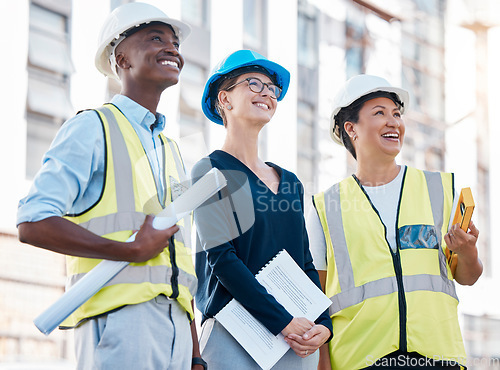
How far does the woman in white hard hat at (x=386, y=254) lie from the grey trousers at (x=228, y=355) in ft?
1.41

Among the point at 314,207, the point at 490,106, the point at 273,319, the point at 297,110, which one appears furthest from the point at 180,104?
the point at 490,106

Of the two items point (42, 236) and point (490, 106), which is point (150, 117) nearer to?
point (42, 236)

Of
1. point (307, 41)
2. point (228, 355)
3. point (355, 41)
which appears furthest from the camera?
point (355, 41)

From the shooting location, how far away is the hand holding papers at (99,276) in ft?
6.82

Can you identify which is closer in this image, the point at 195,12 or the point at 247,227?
the point at 247,227

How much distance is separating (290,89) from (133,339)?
49.0 ft

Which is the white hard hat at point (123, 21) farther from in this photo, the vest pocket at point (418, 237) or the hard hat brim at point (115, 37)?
the vest pocket at point (418, 237)

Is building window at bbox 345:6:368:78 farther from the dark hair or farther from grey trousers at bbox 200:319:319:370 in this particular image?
grey trousers at bbox 200:319:319:370

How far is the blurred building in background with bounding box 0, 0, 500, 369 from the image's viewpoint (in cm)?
1017

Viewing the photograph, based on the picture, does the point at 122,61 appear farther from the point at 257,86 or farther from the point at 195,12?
the point at 195,12

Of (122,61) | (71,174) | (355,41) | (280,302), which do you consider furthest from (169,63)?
(355,41)

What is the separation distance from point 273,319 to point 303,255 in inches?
13.8

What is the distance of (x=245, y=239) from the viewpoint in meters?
2.79

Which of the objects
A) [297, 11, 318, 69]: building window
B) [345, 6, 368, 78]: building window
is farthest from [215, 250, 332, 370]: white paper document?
[345, 6, 368, 78]: building window
